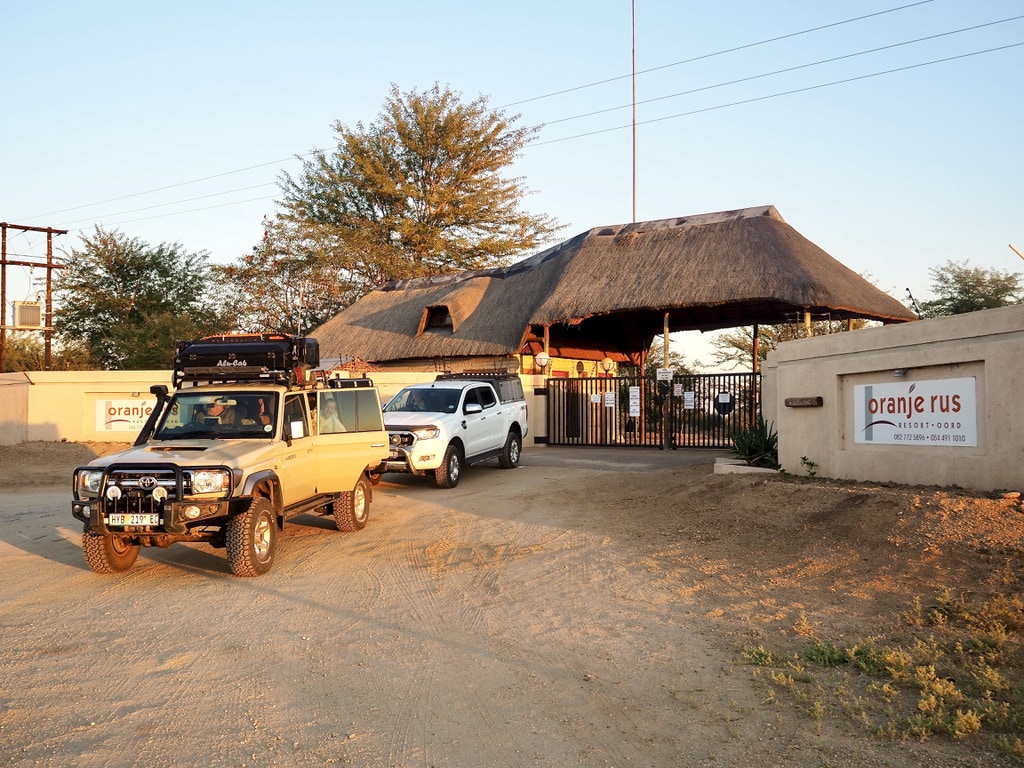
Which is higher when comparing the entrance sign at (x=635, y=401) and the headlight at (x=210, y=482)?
the entrance sign at (x=635, y=401)

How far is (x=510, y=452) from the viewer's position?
17484 mm

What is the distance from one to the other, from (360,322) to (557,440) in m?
12.6

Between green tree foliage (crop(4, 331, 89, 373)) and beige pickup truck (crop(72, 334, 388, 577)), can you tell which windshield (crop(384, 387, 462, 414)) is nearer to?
beige pickup truck (crop(72, 334, 388, 577))

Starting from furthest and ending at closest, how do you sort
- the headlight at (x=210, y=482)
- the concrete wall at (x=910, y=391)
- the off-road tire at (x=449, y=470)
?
the off-road tire at (x=449, y=470) → the concrete wall at (x=910, y=391) → the headlight at (x=210, y=482)

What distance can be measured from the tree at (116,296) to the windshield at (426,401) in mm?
25130

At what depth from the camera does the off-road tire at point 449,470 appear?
14375 mm

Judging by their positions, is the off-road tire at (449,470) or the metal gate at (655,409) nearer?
the off-road tire at (449,470)

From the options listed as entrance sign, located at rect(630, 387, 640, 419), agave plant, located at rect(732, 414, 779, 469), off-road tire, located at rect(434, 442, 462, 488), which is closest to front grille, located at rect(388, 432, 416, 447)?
off-road tire, located at rect(434, 442, 462, 488)

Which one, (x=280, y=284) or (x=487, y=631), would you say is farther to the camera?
(x=280, y=284)

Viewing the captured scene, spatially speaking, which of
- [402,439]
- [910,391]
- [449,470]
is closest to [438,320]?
[449,470]

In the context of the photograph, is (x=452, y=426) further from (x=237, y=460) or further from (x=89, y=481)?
(x=89, y=481)

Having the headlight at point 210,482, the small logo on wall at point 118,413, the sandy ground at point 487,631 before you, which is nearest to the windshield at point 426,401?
the sandy ground at point 487,631

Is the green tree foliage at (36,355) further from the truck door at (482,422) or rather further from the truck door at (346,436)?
the truck door at (346,436)

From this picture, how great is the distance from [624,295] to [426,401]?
32.4 ft
